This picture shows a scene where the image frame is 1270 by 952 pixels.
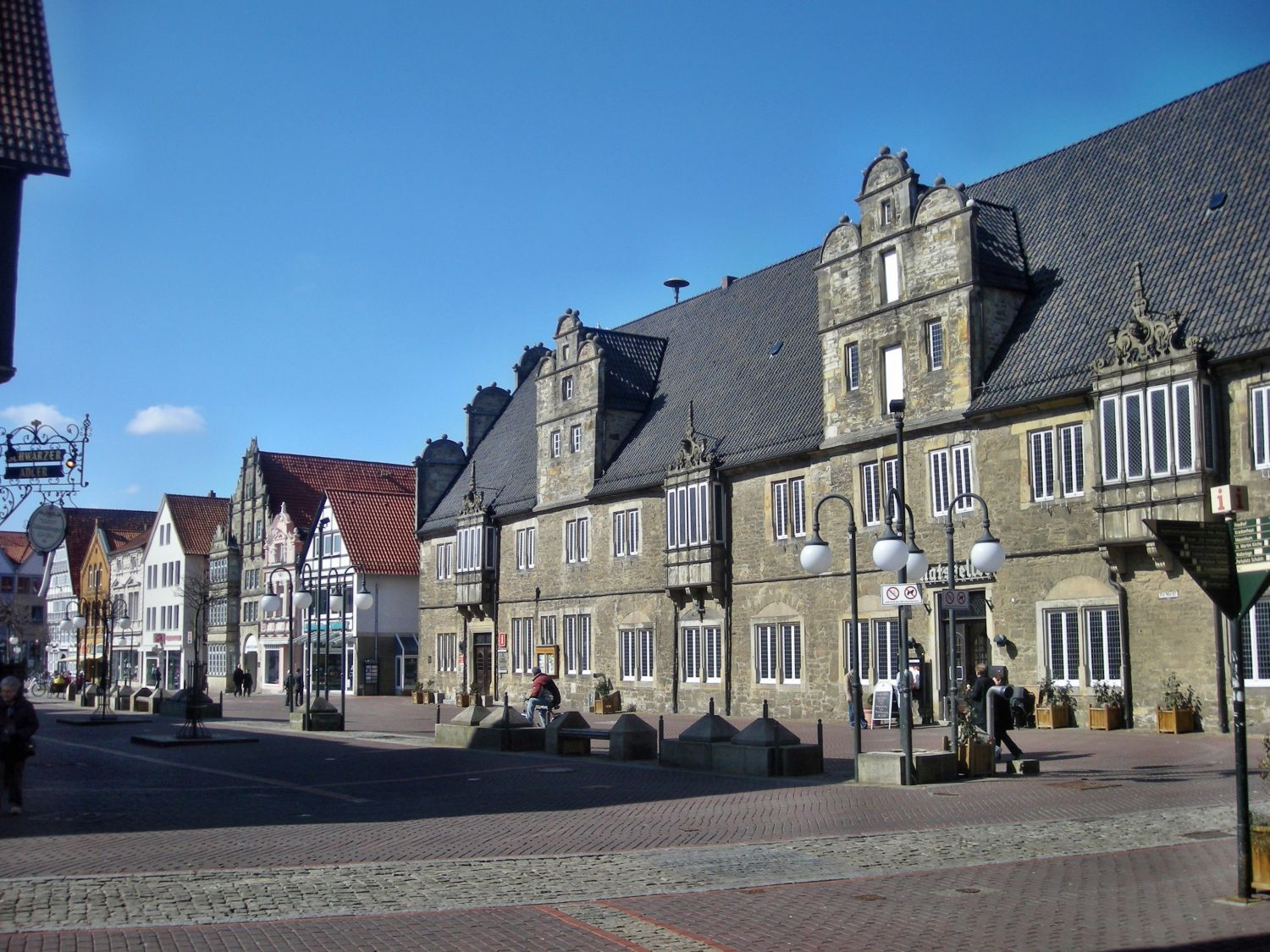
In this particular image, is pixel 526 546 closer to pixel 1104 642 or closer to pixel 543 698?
pixel 543 698

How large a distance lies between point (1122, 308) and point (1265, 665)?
27.3ft

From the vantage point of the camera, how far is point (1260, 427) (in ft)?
79.8

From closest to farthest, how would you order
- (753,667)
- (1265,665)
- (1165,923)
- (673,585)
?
1. (1165,923)
2. (1265,665)
3. (753,667)
4. (673,585)

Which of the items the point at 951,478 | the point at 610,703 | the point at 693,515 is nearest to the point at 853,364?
the point at 951,478

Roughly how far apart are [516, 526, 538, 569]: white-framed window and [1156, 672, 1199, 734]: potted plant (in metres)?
27.5

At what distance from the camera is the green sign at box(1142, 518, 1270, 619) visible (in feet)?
33.0

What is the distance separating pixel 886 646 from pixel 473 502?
78.2ft

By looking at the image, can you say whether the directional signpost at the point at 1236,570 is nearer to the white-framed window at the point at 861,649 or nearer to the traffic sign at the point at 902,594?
the traffic sign at the point at 902,594

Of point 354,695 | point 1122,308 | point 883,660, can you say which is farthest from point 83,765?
point 354,695

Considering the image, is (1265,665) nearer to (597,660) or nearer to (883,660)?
(883,660)

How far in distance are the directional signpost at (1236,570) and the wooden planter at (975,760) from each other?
9.59 metres

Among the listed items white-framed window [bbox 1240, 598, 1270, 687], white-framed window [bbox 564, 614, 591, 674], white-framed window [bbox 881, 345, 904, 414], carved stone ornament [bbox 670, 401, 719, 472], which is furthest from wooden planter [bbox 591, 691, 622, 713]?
white-framed window [bbox 1240, 598, 1270, 687]

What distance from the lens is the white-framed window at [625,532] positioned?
42.9m

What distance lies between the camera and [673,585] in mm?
39500
